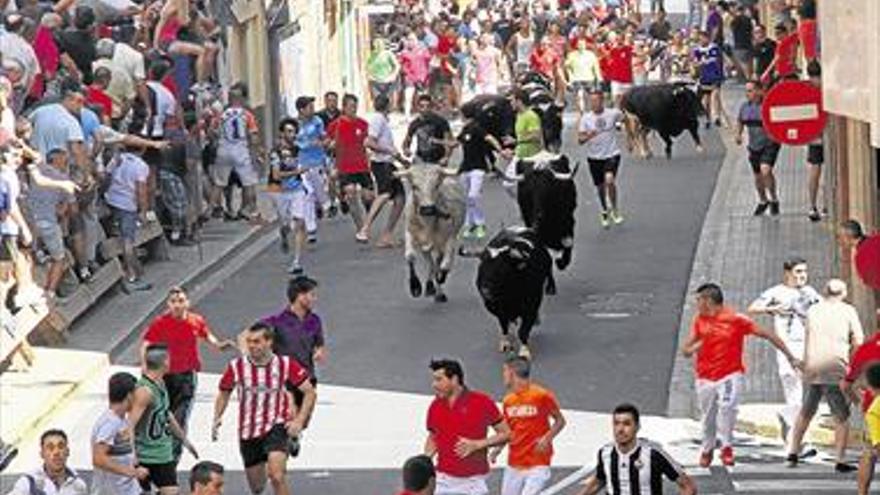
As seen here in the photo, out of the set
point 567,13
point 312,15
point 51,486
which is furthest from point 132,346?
point 567,13

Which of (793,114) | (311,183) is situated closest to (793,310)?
(793,114)

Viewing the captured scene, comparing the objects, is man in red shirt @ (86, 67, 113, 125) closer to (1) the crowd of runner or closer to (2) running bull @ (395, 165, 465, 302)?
(1) the crowd of runner

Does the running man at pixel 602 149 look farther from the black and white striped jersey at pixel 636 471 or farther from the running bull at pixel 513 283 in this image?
the black and white striped jersey at pixel 636 471

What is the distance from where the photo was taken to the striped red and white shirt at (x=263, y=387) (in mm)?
19828

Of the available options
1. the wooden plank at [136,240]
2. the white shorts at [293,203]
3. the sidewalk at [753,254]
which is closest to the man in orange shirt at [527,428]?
the sidewalk at [753,254]

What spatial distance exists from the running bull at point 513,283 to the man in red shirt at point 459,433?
8218 mm

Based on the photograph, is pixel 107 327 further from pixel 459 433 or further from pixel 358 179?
pixel 459 433

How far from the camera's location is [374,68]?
52969 millimetres

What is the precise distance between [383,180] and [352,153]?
813 mm

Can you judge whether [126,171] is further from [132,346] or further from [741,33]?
[741,33]

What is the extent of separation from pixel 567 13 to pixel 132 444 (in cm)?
4144

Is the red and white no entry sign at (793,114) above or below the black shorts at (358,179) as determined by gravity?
above

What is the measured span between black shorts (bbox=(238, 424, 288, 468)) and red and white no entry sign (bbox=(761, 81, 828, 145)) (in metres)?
6.26

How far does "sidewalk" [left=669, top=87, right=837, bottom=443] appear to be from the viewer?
24750mm
